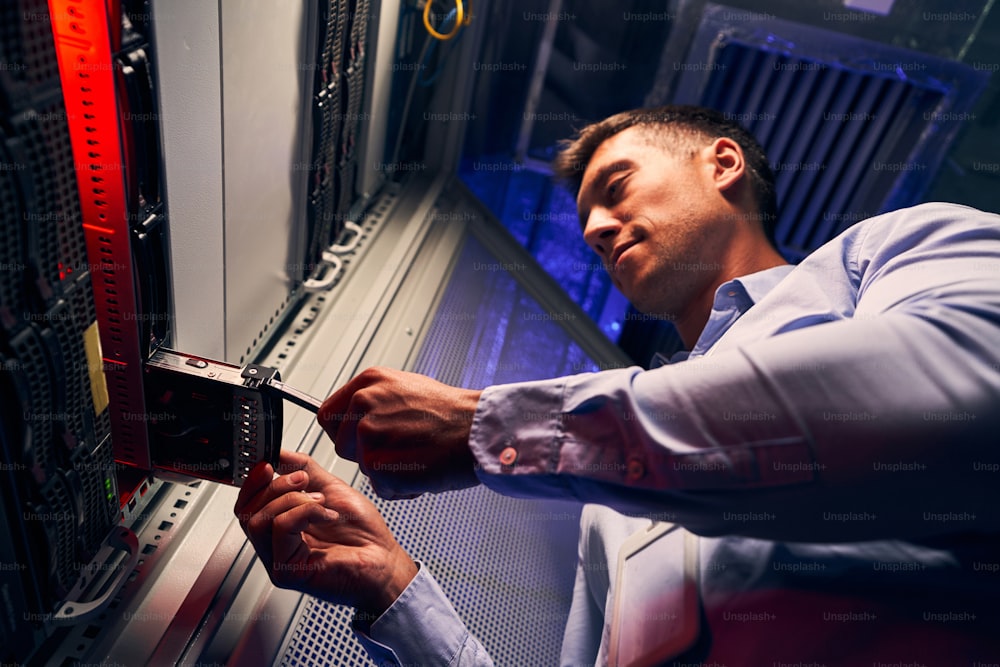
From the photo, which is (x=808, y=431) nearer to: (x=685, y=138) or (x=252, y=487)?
(x=252, y=487)

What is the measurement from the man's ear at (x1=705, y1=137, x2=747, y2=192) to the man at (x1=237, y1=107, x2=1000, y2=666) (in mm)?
476

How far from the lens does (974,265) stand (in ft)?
2.31

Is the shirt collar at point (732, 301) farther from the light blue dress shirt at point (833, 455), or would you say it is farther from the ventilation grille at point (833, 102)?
the ventilation grille at point (833, 102)

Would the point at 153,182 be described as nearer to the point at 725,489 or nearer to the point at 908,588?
the point at 725,489

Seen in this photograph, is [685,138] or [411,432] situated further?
[685,138]

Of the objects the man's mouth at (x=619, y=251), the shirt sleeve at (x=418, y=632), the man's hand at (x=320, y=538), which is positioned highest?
the man's mouth at (x=619, y=251)

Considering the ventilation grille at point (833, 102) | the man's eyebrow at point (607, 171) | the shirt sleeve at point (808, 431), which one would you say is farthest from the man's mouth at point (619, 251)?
the ventilation grille at point (833, 102)

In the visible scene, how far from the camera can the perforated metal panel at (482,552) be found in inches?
40.4

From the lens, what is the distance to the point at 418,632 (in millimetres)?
972

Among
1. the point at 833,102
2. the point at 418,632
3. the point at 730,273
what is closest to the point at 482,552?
the point at 418,632

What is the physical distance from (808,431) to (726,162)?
117cm

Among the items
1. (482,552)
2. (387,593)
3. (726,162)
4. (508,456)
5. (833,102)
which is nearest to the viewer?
(508,456)

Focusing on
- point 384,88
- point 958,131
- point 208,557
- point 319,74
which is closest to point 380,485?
Result: point 208,557

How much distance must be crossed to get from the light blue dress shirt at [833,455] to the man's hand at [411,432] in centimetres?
4
